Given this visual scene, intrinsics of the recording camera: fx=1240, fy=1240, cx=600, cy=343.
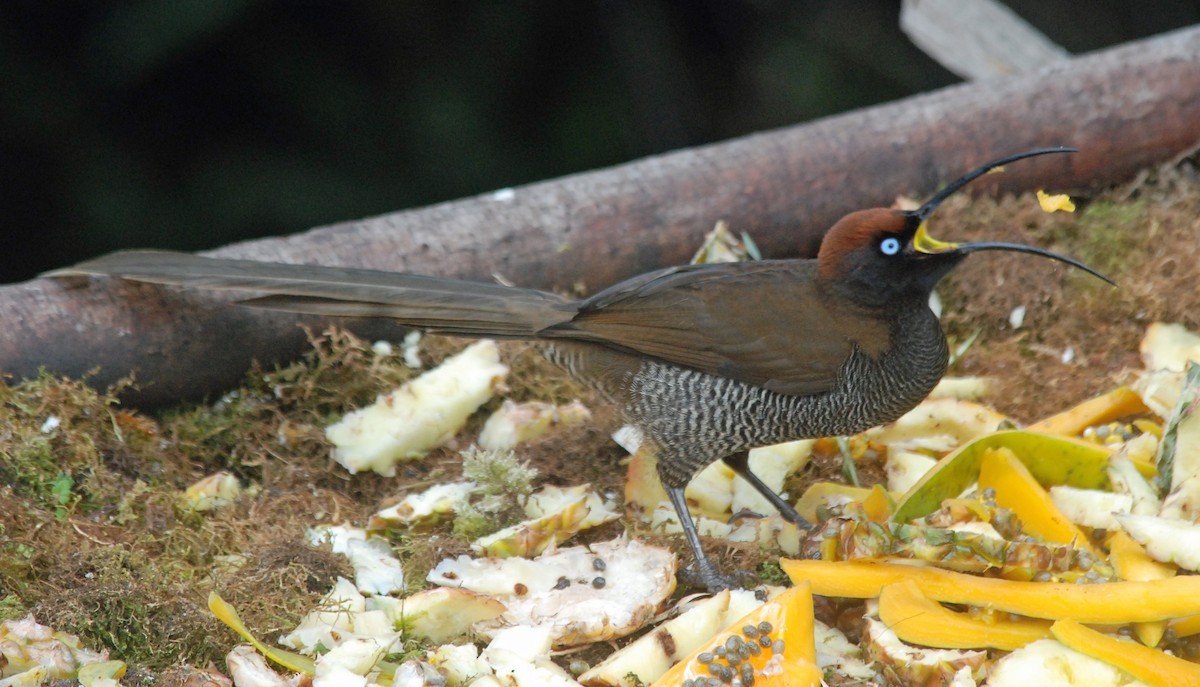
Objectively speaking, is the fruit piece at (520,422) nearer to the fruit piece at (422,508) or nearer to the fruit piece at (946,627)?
the fruit piece at (422,508)

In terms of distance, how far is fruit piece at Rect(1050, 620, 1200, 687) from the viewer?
90.1 inches

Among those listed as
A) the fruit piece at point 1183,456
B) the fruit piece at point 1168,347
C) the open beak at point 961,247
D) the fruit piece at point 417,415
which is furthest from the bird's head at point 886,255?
the fruit piece at point 417,415

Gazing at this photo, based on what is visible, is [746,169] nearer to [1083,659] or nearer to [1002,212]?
[1002,212]

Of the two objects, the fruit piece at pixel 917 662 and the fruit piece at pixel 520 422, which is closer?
the fruit piece at pixel 917 662

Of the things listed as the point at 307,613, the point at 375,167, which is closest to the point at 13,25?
the point at 375,167

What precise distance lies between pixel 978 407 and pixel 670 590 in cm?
117

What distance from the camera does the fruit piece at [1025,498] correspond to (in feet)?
9.07

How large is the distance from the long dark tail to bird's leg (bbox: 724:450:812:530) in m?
0.59

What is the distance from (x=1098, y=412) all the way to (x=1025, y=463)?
0.42 meters

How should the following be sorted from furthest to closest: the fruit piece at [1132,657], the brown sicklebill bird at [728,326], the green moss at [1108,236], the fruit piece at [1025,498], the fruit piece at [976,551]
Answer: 1. the green moss at [1108,236]
2. the brown sicklebill bird at [728,326]
3. the fruit piece at [1025,498]
4. the fruit piece at [976,551]
5. the fruit piece at [1132,657]

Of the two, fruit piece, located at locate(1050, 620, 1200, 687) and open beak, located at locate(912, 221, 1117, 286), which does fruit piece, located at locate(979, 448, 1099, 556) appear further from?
open beak, located at locate(912, 221, 1117, 286)

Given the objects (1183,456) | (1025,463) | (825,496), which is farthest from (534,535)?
(1183,456)

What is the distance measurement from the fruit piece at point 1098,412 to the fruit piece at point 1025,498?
0.35 metres

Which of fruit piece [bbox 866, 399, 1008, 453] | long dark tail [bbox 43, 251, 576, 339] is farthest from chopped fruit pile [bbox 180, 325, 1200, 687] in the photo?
long dark tail [bbox 43, 251, 576, 339]
